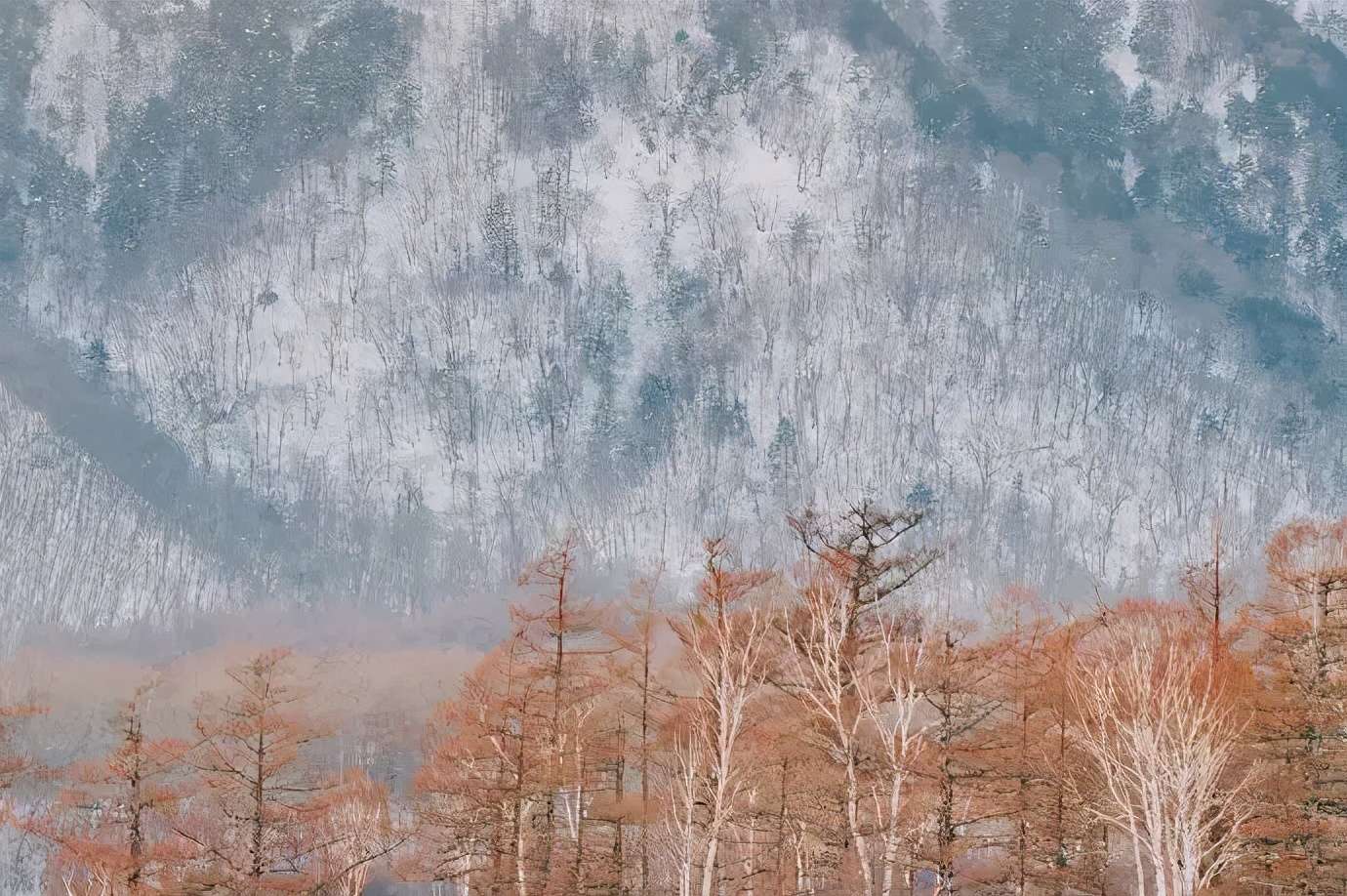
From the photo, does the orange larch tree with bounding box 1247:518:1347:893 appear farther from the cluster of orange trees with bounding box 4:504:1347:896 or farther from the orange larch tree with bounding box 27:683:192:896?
the orange larch tree with bounding box 27:683:192:896

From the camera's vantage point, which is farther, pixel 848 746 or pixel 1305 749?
pixel 1305 749

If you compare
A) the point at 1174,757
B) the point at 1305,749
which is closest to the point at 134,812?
the point at 1174,757

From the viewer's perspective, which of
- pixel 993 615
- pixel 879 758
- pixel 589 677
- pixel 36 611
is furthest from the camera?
pixel 36 611

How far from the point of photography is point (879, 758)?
28.2 metres

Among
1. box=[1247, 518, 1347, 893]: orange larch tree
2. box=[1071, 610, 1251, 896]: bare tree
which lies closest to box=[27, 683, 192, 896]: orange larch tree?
box=[1071, 610, 1251, 896]: bare tree

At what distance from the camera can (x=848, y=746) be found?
77.9ft

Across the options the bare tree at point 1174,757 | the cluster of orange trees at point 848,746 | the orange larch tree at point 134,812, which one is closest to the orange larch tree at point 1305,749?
the cluster of orange trees at point 848,746

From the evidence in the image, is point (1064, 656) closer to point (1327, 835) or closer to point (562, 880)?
point (1327, 835)

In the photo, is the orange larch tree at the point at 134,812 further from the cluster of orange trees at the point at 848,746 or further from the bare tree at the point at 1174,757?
the bare tree at the point at 1174,757

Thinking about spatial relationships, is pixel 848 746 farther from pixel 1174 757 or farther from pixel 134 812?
pixel 134 812

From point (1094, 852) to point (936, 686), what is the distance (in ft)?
39.7

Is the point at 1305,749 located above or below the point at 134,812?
above

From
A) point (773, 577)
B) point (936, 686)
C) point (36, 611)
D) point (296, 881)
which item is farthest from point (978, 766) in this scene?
point (36, 611)

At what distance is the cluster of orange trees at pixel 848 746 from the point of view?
27234mm
